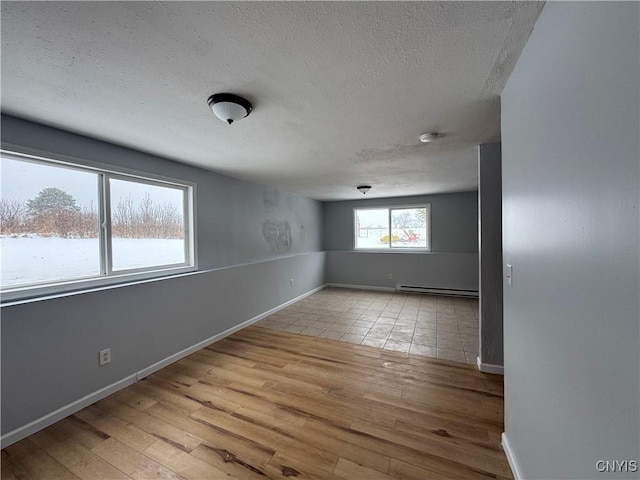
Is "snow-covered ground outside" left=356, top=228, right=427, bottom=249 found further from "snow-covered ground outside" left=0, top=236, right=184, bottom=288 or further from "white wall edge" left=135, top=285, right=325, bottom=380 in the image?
"snow-covered ground outside" left=0, top=236, right=184, bottom=288

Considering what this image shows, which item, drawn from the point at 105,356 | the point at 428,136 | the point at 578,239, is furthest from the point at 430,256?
the point at 105,356

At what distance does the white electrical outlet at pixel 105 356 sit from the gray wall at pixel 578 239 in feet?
9.83

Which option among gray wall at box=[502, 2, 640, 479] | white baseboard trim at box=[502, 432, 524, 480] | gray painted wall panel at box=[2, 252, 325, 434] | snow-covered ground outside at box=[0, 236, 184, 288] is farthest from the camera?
snow-covered ground outside at box=[0, 236, 184, 288]

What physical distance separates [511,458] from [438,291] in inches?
171

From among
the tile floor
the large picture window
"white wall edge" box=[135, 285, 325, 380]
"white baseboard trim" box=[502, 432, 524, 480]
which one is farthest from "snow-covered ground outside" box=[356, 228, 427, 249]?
"white baseboard trim" box=[502, 432, 524, 480]

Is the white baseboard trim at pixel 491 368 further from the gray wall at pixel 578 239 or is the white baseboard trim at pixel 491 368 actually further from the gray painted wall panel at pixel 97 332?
the gray painted wall panel at pixel 97 332

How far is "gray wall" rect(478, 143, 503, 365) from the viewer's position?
236 cm

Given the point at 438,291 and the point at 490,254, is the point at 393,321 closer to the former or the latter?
the point at 490,254

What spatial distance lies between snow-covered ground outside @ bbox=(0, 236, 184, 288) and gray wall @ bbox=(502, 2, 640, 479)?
319cm

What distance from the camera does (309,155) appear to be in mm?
2762

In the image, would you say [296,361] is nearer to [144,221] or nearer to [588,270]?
[144,221]

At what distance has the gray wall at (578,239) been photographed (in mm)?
591

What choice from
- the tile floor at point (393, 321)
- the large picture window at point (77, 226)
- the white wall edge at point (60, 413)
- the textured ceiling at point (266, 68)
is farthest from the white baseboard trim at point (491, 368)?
the large picture window at point (77, 226)

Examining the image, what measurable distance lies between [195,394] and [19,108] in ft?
8.05
